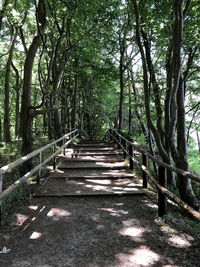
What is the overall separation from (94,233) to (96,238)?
0.58ft

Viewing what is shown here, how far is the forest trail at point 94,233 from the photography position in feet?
10.6

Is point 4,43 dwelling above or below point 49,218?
above

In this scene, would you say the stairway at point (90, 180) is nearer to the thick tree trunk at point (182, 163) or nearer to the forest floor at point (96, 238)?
the forest floor at point (96, 238)

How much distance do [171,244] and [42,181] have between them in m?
4.15

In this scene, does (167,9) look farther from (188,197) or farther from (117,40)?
(117,40)

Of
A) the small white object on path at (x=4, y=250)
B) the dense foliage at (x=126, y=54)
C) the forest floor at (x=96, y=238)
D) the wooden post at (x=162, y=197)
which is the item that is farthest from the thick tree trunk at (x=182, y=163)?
the small white object on path at (x=4, y=250)

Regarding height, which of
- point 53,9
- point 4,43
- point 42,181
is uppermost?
point 4,43

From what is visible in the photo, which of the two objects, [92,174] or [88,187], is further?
[92,174]

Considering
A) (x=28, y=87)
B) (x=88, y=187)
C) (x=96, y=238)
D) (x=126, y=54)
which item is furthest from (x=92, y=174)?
(x=126, y=54)

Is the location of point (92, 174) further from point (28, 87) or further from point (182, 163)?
point (28, 87)

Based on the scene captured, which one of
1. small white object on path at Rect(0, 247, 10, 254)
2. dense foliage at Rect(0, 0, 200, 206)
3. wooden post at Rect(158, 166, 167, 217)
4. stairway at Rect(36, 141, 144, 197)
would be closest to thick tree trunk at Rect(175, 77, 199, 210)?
dense foliage at Rect(0, 0, 200, 206)

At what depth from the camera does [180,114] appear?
24.6 ft

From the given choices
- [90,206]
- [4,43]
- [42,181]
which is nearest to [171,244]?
[90,206]

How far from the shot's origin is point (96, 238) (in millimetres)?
3809
